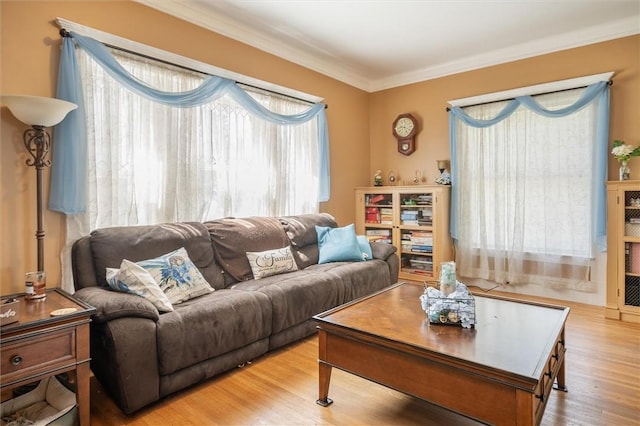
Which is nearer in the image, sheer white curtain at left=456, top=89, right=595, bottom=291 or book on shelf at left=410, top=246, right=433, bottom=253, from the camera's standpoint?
sheer white curtain at left=456, top=89, right=595, bottom=291

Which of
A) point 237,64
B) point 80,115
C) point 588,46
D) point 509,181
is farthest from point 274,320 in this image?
point 588,46

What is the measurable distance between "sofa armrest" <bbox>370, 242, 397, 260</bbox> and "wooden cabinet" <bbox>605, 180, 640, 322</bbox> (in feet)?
6.44

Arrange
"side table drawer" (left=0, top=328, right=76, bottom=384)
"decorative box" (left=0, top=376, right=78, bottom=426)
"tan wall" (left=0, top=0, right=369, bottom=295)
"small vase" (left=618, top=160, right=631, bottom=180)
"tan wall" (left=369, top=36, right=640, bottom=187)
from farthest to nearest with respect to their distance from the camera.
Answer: "tan wall" (left=369, top=36, right=640, bottom=187) → "small vase" (left=618, top=160, right=631, bottom=180) → "tan wall" (left=0, top=0, right=369, bottom=295) → "decorative box" (left=0, top=376, right=78, bottom=426) → "side table drawer" (left=0, top=328, right=76, bottom=384)

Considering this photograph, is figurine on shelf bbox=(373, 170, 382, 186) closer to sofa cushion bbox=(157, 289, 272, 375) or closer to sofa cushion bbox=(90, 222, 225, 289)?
sofa cushion bbox=(90, 222, 225, 289)

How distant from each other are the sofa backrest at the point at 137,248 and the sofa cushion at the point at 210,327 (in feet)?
1.35

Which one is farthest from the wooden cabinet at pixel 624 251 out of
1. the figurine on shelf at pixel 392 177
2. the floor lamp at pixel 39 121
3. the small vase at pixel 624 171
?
the floor lamp at pixel 39 121

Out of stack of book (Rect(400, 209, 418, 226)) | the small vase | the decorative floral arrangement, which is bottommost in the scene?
stack of book (Rect(400, 209, 418, 226))

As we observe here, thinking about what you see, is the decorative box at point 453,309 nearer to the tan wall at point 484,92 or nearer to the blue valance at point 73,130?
the blue valance at point 73,130

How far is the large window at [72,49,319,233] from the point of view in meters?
2.61

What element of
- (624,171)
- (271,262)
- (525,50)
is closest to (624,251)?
(624,171)

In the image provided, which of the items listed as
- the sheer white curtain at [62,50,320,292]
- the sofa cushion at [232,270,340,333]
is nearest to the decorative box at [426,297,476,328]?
the sofa cushion at [232,270,340,333]

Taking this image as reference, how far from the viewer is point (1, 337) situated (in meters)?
1.53

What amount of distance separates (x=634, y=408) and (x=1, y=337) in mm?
3019

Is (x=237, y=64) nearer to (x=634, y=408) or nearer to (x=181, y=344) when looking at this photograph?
(x=181, y=344)
